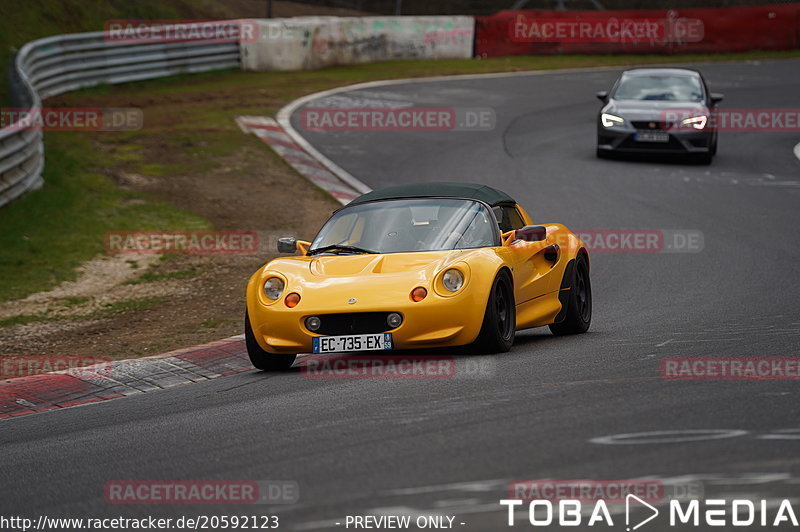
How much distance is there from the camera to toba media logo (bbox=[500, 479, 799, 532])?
430 cm

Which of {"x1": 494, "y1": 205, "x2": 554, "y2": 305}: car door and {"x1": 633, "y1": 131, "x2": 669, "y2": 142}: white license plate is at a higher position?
{"x1": 633, "y1": 131, "x2": 669, "y2": 142}: white license plate

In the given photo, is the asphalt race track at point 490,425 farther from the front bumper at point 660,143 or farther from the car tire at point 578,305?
the front bumper at point 660,143

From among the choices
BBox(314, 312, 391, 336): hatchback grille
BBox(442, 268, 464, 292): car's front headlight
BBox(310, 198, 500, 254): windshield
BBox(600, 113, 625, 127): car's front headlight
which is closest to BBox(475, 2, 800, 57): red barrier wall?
BBox(600, 113, 625, 127): car's front headlight

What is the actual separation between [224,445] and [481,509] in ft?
5.83

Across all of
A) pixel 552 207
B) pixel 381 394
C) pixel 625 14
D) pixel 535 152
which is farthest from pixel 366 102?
pixel 381 394

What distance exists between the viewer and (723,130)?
25.1m

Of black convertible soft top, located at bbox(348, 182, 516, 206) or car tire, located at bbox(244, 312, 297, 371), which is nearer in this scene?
car tire, located at bbox(244, 312, 297, 371)

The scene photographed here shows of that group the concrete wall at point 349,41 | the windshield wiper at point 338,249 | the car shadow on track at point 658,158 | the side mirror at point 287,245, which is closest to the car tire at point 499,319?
the windshield wiper at point 338,249

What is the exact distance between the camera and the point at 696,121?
20812 mm

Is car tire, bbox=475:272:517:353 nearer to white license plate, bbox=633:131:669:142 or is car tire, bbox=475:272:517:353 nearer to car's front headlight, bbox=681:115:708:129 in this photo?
white license plate, bbox=633:131:669:142

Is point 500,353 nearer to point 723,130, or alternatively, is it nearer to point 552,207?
point 552,207

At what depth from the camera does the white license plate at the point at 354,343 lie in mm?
8023

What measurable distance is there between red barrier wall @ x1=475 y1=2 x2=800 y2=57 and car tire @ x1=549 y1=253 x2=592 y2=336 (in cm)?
2693

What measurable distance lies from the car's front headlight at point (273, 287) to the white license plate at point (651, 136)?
531 inches
